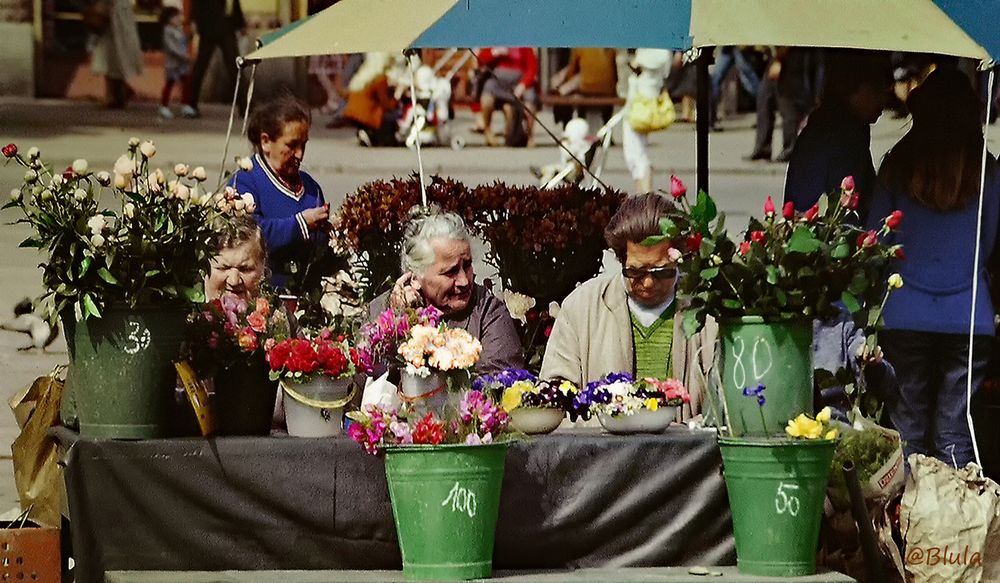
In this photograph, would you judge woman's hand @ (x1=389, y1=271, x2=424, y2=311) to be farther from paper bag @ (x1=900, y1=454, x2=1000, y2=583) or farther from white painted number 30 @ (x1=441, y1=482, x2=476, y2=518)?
paper bag @ (x1=900, y1=454, x2=1000, y2=583)

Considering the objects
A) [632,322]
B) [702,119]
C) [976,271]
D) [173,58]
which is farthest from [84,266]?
[173,58]

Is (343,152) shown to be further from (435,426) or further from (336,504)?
(435,426)

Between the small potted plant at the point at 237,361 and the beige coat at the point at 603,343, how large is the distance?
1.04 m

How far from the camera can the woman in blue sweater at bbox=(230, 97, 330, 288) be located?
24.7ft

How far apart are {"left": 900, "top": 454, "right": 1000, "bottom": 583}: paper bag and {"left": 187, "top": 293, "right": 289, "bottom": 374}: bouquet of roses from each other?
71.6 inches

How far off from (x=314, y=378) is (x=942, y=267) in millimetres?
2829

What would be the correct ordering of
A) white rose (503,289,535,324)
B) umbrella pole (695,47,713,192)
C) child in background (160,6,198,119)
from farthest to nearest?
child in background (160,6,198,119), white rose (503,289,535,324), umbrella pole (695,47,713,192)

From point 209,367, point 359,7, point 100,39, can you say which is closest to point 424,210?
point 359,7

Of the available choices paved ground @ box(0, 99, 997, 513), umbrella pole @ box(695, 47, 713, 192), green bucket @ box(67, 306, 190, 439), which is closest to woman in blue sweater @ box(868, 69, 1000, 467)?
umbrella pole @ box(695, 47, 713, 192)

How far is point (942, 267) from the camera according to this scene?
24.0ft

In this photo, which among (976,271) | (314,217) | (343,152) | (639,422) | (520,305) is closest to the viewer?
(639,422)

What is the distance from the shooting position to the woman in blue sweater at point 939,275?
286 inches

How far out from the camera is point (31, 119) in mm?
19078

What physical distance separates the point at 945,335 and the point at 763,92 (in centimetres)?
1144
